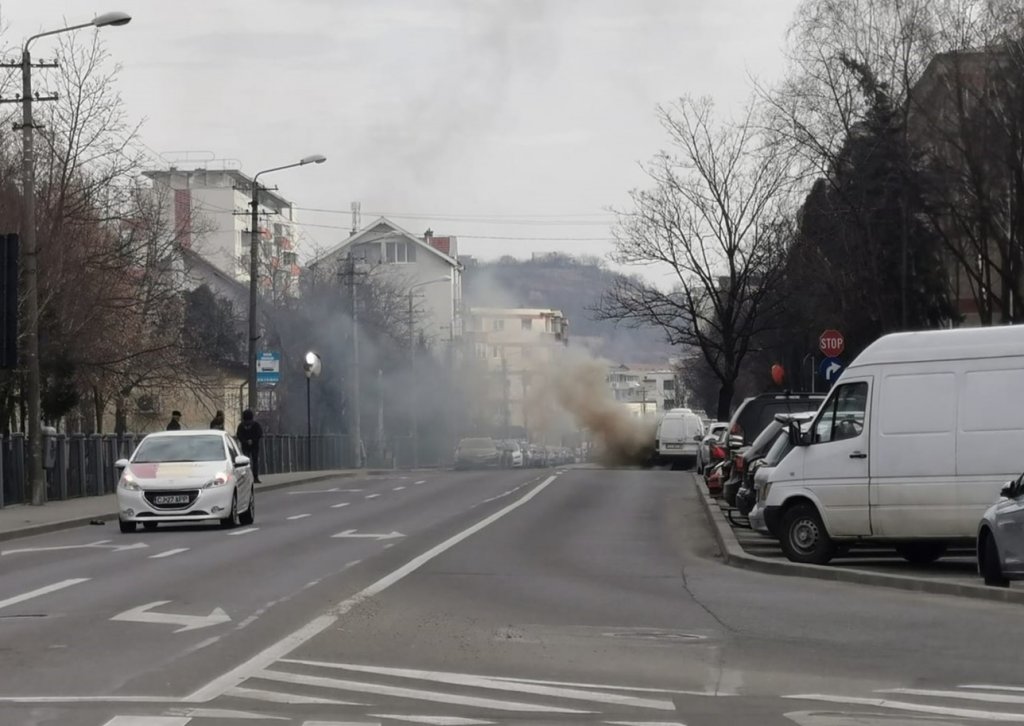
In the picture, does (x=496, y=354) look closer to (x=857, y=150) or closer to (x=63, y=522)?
(x=857, y=150)

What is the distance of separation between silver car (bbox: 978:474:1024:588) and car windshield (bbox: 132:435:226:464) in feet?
46.6

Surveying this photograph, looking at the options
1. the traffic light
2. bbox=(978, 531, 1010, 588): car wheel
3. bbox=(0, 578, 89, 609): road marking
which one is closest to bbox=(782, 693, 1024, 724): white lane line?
bbox=(978, 531, 1010, 588): car wheel

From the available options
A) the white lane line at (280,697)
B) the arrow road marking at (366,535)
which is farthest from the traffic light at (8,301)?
the white lane line at (280,697)

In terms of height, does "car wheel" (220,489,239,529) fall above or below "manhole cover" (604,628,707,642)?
above

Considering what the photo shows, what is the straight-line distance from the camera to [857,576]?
17141 mm

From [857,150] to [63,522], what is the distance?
26.0 metres

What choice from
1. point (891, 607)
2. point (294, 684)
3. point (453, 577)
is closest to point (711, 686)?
point (294, 684)

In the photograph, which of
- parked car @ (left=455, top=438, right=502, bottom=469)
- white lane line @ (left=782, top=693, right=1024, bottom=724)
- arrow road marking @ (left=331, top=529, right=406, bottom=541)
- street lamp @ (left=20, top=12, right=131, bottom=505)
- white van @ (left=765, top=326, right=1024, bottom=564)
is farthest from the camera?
parked car @ (left=455, top=438, right=502, bottom=469)

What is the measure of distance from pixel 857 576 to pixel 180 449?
1319cm

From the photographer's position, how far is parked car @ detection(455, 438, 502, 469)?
71.4 metres

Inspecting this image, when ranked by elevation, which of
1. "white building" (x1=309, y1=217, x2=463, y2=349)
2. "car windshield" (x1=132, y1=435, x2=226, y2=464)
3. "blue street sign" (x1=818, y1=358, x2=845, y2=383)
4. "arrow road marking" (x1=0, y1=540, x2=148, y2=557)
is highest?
"white building" (x1=309, y1=217, x2=463, y2=349)

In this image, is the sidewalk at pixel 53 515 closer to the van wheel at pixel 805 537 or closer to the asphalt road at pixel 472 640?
the asphalt road at pixel 472 640

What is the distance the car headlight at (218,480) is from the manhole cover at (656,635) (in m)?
14.2

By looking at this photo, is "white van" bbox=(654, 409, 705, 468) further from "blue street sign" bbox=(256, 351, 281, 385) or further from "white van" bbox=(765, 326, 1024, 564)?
"white van" bbox=(765, 326, 1024, 564)
